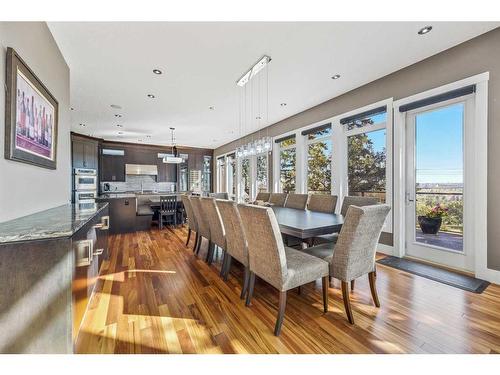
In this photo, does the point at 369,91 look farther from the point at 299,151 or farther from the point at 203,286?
the point at 203,286

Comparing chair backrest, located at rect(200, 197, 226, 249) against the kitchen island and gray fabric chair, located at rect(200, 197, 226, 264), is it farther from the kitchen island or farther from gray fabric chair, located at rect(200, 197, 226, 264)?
the kitchen island

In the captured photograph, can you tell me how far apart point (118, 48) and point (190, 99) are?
1.64m

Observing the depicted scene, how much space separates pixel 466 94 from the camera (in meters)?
2.51

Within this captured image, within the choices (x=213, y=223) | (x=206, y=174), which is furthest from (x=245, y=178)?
(x=213, y=223)

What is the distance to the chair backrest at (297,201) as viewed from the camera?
11.1 ft

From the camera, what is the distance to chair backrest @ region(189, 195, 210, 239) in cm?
305

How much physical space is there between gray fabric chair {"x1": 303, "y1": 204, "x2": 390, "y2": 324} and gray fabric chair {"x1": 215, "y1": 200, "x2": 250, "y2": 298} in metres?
0.79

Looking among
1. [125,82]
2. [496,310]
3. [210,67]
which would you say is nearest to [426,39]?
[210,67]

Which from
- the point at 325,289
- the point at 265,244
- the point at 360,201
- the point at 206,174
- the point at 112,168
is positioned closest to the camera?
the point at 265,244

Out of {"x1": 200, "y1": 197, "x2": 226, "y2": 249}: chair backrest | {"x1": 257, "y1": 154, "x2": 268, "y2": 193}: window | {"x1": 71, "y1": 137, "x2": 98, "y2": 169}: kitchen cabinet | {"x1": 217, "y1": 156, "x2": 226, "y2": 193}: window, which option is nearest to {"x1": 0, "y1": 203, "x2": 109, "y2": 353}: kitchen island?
{"x1": 200, "y1": 197, "x2": 226, "y2": 249}: chair backrest

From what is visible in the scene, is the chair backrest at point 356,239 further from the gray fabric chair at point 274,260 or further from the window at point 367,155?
the window at point 367,155

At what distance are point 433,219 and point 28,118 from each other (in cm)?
455

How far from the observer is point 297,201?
138 inches

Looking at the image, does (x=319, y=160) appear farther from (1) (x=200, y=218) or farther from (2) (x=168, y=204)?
(2) (x=168, y=204)
